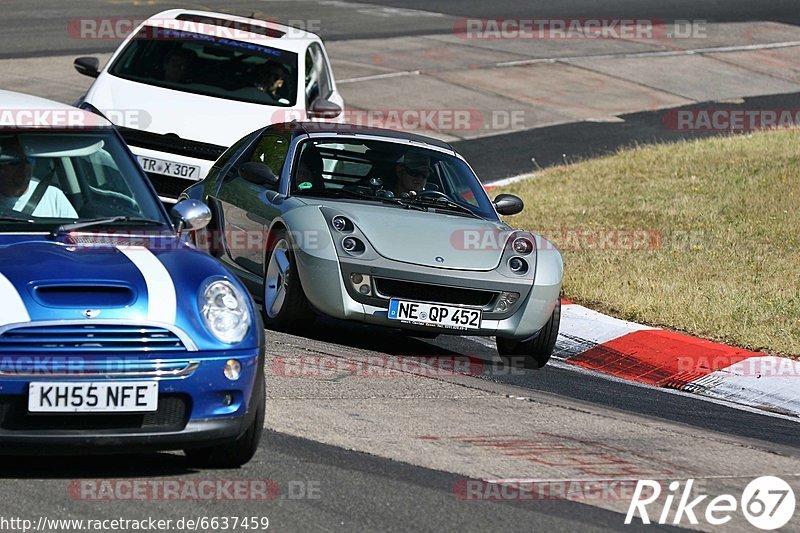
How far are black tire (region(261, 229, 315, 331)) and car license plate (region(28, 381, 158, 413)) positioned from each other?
348cm

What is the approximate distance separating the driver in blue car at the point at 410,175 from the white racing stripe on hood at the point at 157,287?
4100mm

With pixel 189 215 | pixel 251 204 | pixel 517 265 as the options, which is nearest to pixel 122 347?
pixel 189 215

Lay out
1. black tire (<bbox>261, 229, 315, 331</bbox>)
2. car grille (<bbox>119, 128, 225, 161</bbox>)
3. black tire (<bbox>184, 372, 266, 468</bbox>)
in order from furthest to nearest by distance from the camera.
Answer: car grille (<bbox>119, 128, 225, 161</bbox>), black tire (<bbox>261, 229, 315, 331</bbox>), black tire (<bbox>184, 372, 266, 468</bbox>)

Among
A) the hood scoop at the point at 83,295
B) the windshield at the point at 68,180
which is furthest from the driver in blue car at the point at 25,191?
the hood scoop at the point at 83,295

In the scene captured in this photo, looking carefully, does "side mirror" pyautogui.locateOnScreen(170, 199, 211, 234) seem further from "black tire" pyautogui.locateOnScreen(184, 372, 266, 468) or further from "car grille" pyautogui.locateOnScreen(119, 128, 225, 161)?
"car grille" pyautogui.locateOnScreen(119, 128, 225, 161)

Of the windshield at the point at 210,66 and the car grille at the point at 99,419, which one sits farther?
the windshield at the point at 210,66

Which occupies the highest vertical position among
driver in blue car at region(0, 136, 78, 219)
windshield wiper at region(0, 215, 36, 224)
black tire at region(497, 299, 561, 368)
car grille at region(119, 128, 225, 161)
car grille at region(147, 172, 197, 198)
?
driver in blue car at region(0, 136, 78, 219)

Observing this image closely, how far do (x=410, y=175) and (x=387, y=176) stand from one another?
0.16m

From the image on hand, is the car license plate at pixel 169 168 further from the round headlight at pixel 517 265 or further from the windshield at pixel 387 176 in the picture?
the round headlight at pixel 517 265

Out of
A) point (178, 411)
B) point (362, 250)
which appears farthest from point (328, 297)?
point (178, 411)

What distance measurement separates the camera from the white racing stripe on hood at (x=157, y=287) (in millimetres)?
5820

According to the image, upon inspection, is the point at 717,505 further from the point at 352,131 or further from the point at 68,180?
the point at 352,131

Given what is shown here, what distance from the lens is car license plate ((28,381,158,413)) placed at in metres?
5.58

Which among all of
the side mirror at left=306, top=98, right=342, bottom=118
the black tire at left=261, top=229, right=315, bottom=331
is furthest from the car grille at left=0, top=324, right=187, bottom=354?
the side mirror at left=306, top=98, right=342, bottom=118
